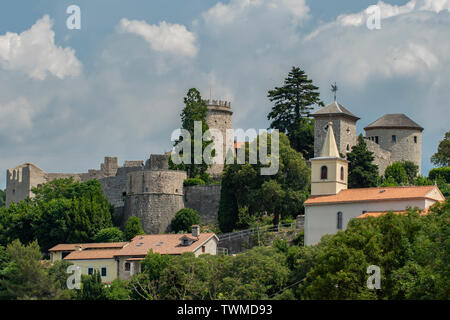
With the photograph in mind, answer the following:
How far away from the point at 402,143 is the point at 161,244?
22918 mm

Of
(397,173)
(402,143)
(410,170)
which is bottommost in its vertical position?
(397,173)

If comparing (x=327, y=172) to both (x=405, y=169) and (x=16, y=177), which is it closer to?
(x=405, y=169)

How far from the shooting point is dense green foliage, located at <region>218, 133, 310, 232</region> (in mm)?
75562

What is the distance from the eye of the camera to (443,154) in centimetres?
8938

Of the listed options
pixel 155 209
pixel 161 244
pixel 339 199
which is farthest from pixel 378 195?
pixel 155 209

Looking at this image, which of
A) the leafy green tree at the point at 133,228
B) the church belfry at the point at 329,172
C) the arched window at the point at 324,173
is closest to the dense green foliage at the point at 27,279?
the leafy green tree at the point at 133,228

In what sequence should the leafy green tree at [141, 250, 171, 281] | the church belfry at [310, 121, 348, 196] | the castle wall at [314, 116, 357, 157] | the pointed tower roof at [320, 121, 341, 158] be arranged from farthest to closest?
the castle wall at [314, 116, 357, 157], the pointed tower roof at [320, 121, 341, 158], the church belfry at [310, 121, 348, 196], the leafy green tree at [141, 250, 171, 281]

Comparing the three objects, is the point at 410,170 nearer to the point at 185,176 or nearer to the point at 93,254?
the point at 185,176

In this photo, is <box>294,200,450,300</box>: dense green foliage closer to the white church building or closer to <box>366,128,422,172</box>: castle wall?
the white church building

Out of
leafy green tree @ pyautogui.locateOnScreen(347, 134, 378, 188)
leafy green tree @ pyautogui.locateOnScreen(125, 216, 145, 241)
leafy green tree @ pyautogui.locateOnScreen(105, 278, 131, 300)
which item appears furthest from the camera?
leafy green tree @ pyautogui.locateOnScreen(125, 216, 145, 241)

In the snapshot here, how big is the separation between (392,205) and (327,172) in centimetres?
612

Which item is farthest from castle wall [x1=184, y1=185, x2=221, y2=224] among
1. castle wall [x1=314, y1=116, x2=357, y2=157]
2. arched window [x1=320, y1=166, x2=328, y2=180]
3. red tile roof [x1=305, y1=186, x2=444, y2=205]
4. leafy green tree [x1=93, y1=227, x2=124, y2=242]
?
red tile roof [x1=305, y1=186, x2=444, y2=205]

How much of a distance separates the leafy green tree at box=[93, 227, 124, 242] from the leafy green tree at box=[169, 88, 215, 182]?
30.6 ft
